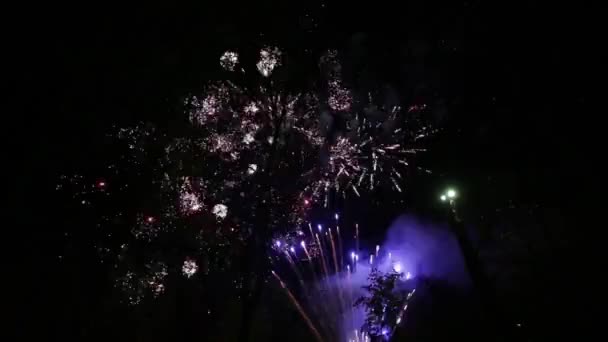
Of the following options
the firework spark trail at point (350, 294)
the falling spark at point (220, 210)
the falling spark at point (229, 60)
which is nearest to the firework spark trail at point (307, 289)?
the firework spark trail at point (350, 294)

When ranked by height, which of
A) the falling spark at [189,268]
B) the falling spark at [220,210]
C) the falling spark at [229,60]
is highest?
the falling spark at [229,60]

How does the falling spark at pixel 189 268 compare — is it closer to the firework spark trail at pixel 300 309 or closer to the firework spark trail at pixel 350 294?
the firework spark trail at pixel 300 309

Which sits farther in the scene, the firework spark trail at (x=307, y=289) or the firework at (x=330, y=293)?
the firework spark trail at (x=307, y=289)

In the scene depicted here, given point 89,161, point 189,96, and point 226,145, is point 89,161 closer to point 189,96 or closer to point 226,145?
point 189,96

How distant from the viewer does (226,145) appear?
12.3 m

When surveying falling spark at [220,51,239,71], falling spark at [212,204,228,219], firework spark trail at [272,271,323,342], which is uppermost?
falling spark at [220,51,239,71]

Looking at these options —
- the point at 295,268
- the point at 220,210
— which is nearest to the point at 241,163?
the point at 220,210

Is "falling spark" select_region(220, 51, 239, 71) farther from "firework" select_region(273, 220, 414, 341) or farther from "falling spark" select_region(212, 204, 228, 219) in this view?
"firework" select_region(273, 220, 414, 341)

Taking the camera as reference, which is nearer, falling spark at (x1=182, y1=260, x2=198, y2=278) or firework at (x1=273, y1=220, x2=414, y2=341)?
falling spark at (x1=182, y1=260, x2=198, y2=278)

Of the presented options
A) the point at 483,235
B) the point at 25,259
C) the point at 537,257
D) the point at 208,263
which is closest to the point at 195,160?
the point at 208,263

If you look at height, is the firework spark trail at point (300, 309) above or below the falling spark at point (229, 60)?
below

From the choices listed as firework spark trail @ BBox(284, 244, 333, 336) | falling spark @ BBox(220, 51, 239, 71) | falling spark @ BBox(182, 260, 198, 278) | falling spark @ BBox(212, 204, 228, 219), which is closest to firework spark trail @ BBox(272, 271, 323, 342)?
firework spark trail @ BBox(284, 244, 333, 336)

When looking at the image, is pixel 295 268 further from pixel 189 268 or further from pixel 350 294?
pixel 189 268

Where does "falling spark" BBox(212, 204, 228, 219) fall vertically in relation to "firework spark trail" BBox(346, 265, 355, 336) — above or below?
above
